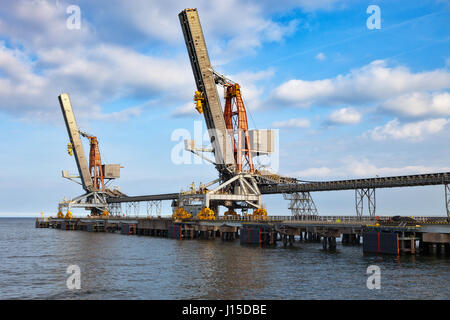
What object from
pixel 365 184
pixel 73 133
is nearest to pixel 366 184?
pixel 365 184

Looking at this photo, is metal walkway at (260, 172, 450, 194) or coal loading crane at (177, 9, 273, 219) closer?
metal walkway at (260, 172, 450, 194)

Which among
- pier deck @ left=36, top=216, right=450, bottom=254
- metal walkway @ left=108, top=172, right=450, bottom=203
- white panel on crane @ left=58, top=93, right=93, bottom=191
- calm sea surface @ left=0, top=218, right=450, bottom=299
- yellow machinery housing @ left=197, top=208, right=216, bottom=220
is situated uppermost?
white panel on crane @ left=58, top=93, right=93, bottom=191

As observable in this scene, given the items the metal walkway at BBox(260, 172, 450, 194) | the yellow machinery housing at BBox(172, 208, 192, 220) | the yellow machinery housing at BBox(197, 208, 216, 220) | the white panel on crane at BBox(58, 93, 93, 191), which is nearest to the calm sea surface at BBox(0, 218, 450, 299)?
the metal walkway at BBox(260, 172, 450, 194)

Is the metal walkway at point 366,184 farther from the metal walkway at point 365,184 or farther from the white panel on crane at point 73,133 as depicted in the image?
the white panel on crane at point 73,133

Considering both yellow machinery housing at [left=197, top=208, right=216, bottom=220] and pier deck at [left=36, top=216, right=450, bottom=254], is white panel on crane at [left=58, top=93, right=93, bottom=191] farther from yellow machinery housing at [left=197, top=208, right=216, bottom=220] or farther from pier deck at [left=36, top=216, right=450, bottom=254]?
yellow machinery housing at [left=197, top=208, right=216, bottom=220]

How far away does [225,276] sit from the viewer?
33.8 meters

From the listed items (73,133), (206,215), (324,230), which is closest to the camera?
(324,230)

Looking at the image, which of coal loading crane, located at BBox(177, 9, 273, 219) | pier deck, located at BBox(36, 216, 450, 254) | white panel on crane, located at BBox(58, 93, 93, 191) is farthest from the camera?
white panel on crane, located at BBox(58, 93, 93, 191)

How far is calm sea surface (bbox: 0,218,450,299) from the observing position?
1076 inches

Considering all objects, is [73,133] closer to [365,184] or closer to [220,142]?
[220,142]

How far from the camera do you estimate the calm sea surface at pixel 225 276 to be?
1076 inches

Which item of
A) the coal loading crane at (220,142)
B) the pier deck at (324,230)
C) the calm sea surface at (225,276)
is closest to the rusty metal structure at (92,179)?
the pier deck at (324,230)

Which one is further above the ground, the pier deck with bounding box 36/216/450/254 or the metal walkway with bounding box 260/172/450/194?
the metal walkway with bounding box 260/172/450/194

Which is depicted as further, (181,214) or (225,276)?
(181,214)
